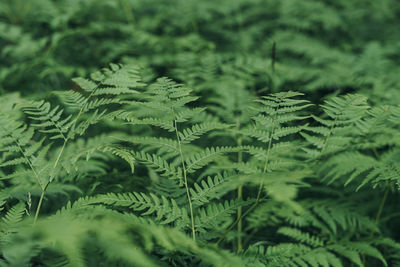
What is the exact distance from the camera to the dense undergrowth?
110cm

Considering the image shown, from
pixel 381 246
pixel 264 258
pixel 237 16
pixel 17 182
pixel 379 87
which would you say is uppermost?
pixel 237 16

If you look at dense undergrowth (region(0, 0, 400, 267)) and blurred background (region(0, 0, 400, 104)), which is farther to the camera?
blurred background (region(0, 0, 400, 104))

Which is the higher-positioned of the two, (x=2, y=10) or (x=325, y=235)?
(x=2, y=10)

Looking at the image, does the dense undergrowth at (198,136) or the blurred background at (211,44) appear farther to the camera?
the blurred background at (211,44)

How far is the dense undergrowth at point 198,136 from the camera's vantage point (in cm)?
110

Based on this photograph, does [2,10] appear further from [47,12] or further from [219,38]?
[219,38]

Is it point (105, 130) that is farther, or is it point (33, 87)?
point (33, 87)

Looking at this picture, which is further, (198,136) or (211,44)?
(211,44)

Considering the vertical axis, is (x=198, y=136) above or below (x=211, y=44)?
below

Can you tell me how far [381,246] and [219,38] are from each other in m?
2.94

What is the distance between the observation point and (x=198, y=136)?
226 cm

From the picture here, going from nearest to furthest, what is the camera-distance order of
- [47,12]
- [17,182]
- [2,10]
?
[17,182]
[47,12]
[2,10]

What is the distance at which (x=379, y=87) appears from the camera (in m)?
2.17

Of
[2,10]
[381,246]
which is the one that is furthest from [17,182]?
[2,10]
